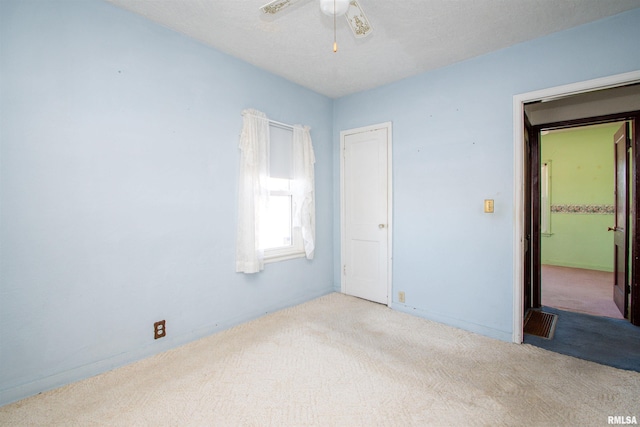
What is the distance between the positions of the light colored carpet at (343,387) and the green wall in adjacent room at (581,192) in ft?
14.8

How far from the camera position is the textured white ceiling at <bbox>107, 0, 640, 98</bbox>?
6.81ft

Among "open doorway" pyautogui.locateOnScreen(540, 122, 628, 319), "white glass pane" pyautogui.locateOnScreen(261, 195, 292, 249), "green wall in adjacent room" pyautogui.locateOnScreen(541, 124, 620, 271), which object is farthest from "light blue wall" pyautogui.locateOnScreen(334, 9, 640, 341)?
"green wall in adjacent room" pyautogui.locateOnScreen(541, 124, 620, 271)

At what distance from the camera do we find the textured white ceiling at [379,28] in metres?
2.08

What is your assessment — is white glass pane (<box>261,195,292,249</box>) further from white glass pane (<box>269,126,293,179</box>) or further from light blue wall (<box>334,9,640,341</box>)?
light blue wall (<box>334,9,640,341</box>)

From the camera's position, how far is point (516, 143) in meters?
2.58

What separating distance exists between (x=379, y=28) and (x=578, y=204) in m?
5.69

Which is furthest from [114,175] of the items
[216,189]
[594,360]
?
[594,360]

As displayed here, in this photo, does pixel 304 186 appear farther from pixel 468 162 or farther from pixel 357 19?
pixel 357 19

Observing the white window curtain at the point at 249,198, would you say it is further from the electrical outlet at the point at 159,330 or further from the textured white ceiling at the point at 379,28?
the electrical outlet at the point at 159,330

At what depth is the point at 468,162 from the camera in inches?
113

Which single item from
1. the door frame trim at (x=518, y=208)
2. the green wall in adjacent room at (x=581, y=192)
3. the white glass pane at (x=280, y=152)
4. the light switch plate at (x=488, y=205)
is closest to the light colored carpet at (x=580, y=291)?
the green wall in adjacent room at (x=581, y=192)

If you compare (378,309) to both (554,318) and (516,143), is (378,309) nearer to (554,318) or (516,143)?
(554,318)

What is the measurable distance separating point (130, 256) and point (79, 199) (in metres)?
0.52

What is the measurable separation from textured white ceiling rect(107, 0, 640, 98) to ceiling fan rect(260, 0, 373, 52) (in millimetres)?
474
